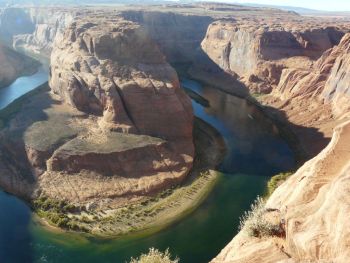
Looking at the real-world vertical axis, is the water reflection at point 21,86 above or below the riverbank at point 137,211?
above

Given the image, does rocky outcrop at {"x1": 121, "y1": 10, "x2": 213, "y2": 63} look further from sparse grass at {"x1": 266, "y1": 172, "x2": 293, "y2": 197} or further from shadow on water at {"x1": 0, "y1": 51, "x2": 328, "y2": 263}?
sparse grass at {"x1": 266, "y1": 172, "x2": 293, "y2": 197}

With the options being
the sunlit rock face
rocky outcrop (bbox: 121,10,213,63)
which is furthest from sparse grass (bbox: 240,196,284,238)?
rocky outcrop (bbox: 121,10,213,63)

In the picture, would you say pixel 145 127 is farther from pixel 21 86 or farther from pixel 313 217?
pixel 21 86

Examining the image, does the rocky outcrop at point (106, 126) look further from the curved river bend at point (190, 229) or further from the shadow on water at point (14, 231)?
the curved river bend at point (190, 229)

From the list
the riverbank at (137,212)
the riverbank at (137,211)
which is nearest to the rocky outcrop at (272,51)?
the riverbank at (137,211)

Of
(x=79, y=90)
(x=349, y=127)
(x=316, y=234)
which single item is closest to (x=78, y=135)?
(x=79, y=90)

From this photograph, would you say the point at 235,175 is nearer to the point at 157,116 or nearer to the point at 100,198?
the point at 157,116

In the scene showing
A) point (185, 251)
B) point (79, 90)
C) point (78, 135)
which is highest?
point (79, 90)
